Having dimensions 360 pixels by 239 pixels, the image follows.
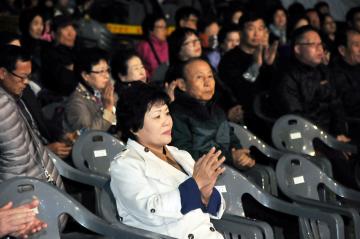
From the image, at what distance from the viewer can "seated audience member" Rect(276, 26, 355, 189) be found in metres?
5.89

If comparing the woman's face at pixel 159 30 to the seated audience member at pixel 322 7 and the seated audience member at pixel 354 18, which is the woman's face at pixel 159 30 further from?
the seated audience member at pixel 322 7

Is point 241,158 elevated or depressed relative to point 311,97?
depressed

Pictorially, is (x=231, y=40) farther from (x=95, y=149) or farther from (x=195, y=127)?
(x=95, y=149)

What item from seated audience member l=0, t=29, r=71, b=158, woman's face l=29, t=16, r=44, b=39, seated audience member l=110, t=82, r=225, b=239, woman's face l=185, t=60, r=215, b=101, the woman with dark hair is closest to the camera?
seated audience member l=110, t=82, r=225, b=239

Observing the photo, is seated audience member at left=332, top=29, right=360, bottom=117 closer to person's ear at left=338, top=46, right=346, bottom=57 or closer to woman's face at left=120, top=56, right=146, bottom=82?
person's ear at left=338, top=46, right=346, bottom=57

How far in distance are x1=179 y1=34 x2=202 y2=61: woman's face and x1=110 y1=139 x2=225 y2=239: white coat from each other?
9.56ft

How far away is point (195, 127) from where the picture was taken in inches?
185

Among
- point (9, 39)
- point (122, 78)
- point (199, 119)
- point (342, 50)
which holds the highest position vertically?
point (9, 39)

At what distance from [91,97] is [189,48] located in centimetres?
132

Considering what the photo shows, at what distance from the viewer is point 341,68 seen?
261 inches

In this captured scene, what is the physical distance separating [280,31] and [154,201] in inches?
241

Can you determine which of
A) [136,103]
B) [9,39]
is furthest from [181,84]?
[136,103]

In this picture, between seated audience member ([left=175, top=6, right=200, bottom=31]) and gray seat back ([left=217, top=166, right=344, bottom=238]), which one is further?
seated audience member ([left=175, top=6, right=200, bottom=31])

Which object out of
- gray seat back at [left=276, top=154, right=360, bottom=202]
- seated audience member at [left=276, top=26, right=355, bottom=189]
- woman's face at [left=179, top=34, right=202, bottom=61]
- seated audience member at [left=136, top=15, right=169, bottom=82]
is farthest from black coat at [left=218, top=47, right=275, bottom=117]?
gray seat back at [left=276, top=154, right=360, bottom=202]
